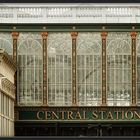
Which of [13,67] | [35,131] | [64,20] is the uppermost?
[64,20]

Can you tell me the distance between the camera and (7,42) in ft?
247

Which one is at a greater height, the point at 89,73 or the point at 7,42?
the point at 7,42

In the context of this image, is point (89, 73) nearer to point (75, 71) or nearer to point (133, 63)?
point (75, 71)

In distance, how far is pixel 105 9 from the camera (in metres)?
76.1

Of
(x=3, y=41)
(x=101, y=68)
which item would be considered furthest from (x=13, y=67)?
(x=101, y=68)

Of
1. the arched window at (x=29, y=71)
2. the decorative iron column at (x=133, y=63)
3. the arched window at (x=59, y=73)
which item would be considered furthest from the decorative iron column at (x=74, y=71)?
the decorative iron column at (x=133, y=63)

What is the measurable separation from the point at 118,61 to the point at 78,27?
5056 millimetres

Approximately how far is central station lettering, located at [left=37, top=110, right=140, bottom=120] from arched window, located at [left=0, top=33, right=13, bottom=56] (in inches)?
262

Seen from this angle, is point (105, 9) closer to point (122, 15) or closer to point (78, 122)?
point (122, 15)

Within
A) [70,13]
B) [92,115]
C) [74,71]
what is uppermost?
[70,13]

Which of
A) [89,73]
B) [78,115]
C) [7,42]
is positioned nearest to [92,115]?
[78,115]

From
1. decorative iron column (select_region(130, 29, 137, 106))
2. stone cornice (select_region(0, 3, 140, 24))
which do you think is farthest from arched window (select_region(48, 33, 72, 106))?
decorative iron column (select_region(130, 29, 137, 106))

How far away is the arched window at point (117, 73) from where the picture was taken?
75062mm

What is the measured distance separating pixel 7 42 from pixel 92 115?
10.7 metres
